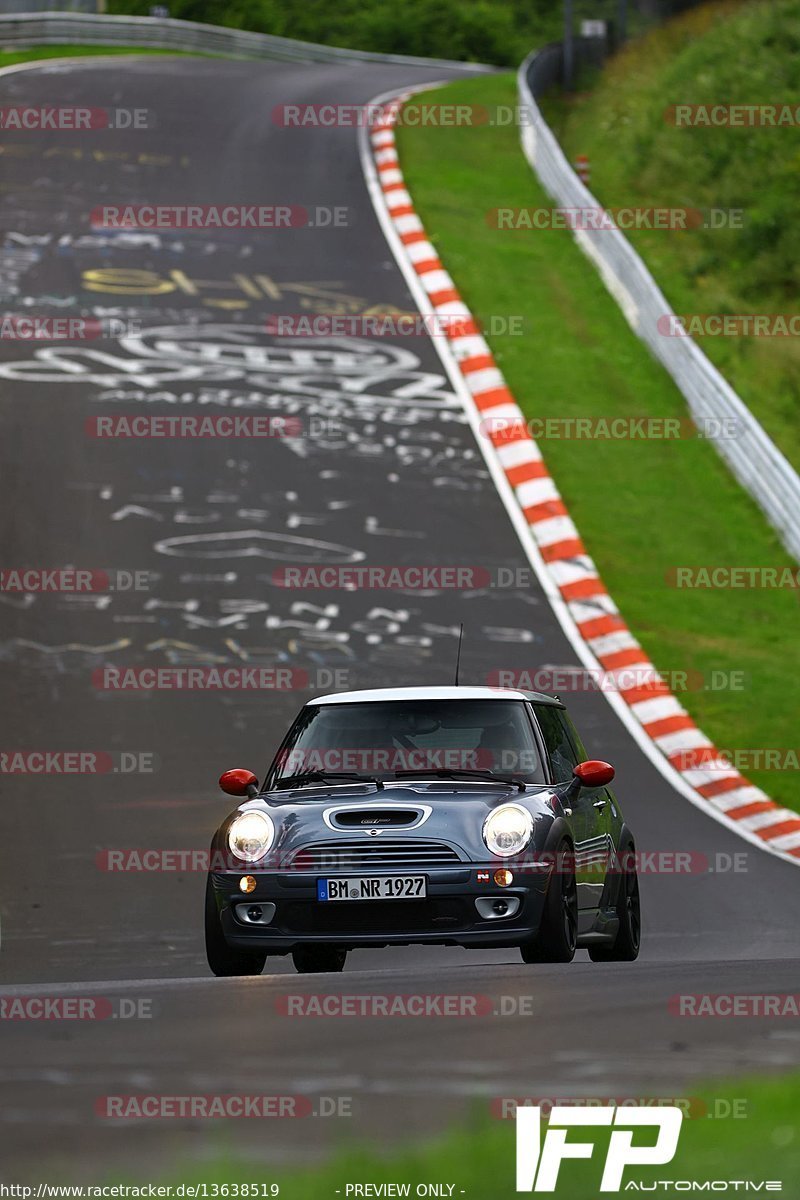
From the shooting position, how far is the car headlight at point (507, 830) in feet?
26.2

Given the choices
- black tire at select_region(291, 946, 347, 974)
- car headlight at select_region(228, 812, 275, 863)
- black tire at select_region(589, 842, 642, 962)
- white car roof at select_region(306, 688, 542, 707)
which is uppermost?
white car roof at select_region(306, 688, 542, 707)

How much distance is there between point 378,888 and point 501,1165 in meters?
3.69

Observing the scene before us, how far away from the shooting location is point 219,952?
329 inches

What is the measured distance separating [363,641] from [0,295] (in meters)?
9.48

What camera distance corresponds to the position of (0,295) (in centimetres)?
2220

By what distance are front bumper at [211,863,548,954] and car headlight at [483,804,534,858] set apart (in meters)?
0.09

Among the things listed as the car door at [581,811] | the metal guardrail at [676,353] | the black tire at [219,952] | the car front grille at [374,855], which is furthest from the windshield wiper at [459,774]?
the metal guardrail at [676,353]

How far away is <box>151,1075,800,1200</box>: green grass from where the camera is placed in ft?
13.7

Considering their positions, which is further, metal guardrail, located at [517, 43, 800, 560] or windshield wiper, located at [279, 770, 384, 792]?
metal guardrail, located at [517, 43, 800, 560]
